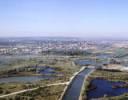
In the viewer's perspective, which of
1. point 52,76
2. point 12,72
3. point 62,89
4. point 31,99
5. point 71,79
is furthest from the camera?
point 12,72

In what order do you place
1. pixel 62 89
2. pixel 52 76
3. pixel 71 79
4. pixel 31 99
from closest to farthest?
pixel 31 99
pixel 62 89
pixel 71 79
pixel 52 76

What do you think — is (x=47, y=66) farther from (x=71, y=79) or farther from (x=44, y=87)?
(x=44, y=87)

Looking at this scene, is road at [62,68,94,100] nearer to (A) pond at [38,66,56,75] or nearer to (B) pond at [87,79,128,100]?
(B) pond at [87,79,128,100]

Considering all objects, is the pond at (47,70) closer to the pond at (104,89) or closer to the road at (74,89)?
the road at (74,89)

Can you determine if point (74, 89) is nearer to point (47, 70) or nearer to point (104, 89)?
point (104, 89)

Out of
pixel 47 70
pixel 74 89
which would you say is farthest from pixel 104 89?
pixel 47 70

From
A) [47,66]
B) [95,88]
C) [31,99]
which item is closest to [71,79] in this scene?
[95,88]

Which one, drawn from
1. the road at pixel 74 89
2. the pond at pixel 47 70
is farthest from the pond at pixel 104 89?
the pond at pixel 47 70

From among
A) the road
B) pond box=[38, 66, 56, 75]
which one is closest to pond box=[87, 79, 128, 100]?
the road
